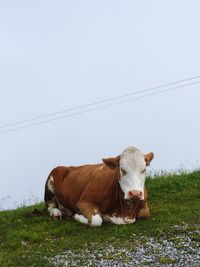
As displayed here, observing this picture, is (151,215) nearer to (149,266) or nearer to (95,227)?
(95,227)

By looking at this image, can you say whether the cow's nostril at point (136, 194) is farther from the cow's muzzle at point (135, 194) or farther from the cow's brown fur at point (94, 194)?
the cow's brown fur at point (94, 194)

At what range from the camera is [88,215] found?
12648 mm

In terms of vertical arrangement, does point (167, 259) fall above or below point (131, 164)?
below

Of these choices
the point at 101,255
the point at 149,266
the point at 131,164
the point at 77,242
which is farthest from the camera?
the point at 131,164

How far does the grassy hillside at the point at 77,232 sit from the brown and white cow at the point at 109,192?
0.76ft

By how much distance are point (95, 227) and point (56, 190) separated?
233 centimetres

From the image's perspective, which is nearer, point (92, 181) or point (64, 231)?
point (64, 231)

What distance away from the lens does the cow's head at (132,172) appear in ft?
39.3

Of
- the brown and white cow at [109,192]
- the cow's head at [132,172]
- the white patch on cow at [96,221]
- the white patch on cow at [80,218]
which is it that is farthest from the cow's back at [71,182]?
the cow's head at [132,172]

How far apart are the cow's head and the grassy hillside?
2.47 feet

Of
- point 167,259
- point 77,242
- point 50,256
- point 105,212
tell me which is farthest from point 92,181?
point 167,259

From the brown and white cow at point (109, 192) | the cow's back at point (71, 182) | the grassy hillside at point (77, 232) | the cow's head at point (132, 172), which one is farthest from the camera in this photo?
the cow's back at point (71, 182)

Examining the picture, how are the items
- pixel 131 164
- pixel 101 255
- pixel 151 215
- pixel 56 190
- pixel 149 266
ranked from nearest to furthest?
pixel 149 266 → pixel 101 255 → pixel 131 164 → pixel 151 215 → pixel 56 190

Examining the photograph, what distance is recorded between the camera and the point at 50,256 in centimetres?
1066
